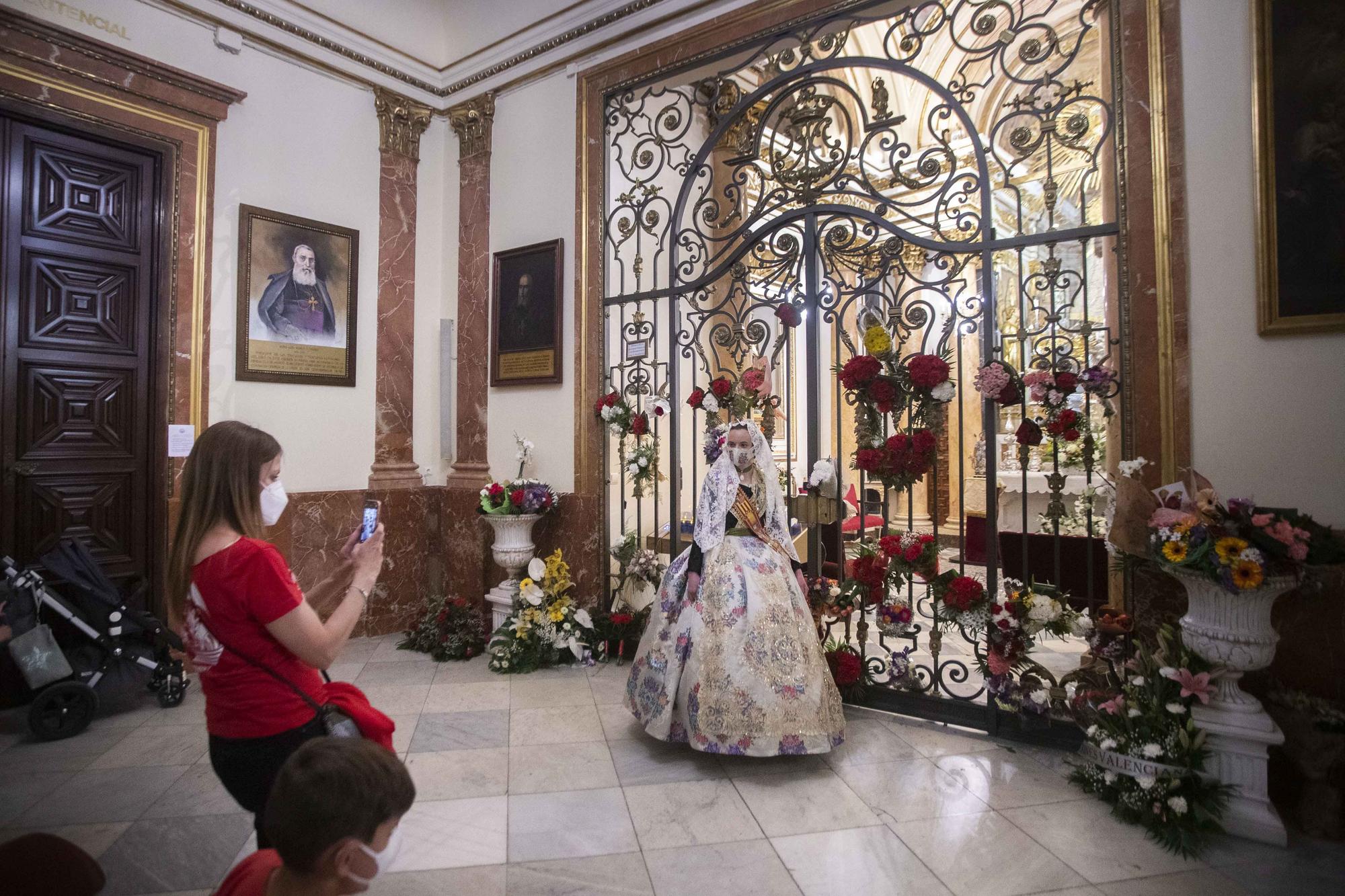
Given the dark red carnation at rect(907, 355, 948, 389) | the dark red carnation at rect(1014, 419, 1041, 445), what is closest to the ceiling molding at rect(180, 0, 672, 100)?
the dark red carnation at rect(907, 355, 948, 389)

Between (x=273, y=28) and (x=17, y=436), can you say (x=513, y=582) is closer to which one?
(x=17, y=436)

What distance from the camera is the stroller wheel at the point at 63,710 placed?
149 inches

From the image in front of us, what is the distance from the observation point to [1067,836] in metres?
2.89

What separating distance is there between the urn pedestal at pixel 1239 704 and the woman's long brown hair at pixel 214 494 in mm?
3410

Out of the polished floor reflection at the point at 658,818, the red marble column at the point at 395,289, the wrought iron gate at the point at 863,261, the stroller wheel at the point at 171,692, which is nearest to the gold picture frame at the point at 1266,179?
the wrought iron gate at the point at 863,261

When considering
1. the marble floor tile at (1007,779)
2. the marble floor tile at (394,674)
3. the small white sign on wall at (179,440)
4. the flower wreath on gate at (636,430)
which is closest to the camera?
the marble floor tile at (1007,779)

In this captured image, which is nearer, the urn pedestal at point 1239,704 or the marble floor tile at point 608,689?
the urn pedestal at point 1239,704

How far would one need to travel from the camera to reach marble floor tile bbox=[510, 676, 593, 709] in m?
4.45

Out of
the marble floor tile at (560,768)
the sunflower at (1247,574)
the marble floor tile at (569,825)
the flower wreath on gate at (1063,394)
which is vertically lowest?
the marble floor tile at (569,825)

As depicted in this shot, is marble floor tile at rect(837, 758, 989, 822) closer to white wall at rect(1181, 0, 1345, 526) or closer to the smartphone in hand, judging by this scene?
white wall at rect(1181, 0, 1345, 526)

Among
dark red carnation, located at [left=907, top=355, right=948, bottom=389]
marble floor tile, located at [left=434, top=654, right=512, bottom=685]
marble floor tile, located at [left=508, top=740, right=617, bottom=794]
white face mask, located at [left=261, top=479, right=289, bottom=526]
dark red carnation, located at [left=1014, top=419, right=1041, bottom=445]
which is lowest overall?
marble floor tile, located at [left=508, top=740, right=617, bottom=794]

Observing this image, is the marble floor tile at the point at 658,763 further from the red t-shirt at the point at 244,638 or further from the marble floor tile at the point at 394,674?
the red t-shirt at the point at 244,638

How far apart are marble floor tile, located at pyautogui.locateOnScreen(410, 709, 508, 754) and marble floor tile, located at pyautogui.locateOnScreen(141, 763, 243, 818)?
2.75 ft

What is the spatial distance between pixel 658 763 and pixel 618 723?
0.58m
